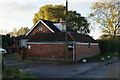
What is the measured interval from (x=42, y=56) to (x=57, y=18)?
29062mm

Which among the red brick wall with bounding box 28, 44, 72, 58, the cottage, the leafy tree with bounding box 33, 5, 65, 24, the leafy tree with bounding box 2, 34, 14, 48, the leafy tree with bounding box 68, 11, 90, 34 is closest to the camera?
the cottage

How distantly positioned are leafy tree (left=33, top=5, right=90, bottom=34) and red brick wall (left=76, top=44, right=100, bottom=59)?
2167 cm

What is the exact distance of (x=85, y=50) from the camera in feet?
89.5

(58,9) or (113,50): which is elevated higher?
(58,9)

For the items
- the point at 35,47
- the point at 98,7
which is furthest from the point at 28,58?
the point at 98,7

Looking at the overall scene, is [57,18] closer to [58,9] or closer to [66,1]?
[58,9]

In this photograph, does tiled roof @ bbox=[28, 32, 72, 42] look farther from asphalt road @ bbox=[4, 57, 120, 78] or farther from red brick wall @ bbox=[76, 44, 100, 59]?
asphalt road @ bbox=[4, 57, 120, 78]

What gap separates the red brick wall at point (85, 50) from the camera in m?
24.8

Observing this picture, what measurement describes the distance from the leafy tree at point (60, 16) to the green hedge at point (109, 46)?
15791 millimetres

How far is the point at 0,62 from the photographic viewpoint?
1056 centimetres

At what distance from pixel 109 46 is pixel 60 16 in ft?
66.3

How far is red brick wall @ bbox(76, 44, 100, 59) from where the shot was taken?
24841 millimetres

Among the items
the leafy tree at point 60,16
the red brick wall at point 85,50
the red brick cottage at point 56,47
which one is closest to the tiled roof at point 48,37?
the red brick cottage at point 56,47

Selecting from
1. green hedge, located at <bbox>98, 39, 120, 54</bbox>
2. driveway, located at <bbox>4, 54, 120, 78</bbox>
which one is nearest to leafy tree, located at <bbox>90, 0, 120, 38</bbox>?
green hedge, located at <bbox>98, 39, 120, 54</bbox>
